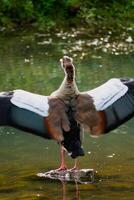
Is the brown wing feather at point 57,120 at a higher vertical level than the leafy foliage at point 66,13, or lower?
higher

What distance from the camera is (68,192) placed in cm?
645

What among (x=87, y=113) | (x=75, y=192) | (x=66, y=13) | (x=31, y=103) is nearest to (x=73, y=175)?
(x=75, y=192)

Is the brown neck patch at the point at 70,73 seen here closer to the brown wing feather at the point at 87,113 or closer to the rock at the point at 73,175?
the brown wing feather at the point at 87,113

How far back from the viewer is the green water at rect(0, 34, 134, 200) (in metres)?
6.43

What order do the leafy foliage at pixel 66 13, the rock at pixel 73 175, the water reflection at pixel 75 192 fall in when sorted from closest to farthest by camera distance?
1. the water reflection at pixel 75 192
2. the rock at pixel 73 175
3. the leafy foliage at pixel 66 13

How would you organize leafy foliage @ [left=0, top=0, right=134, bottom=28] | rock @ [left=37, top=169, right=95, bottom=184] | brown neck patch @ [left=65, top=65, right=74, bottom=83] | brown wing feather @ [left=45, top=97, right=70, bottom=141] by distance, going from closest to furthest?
1. brown wing feather @ [left=45, top=97, right=70, bottom=141]
2. brown neck patch @ [left=65, top=65, right=74, bottom=83]
3. rock @ [left=37, top=169, right=95, bottom=184]
4. leafy foliage @ [left=0, top=0, right=134, bottom=28]

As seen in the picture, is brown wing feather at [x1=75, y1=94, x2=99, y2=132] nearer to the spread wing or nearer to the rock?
the spread wing

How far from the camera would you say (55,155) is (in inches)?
330

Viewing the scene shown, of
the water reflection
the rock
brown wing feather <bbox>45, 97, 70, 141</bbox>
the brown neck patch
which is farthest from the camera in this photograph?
the rock

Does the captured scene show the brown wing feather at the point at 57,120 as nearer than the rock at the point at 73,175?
Yes

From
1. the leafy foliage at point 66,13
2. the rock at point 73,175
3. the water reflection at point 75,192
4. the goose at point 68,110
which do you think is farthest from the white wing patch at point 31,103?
the leafy foliage at point 66,13

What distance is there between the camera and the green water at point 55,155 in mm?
6434

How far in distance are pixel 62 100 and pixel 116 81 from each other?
57 centimetres

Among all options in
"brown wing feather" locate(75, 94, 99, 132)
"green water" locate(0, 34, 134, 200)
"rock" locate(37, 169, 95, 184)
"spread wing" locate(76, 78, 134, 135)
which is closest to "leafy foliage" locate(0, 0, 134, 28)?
"green water" locate(0, 34, 134, 200)
